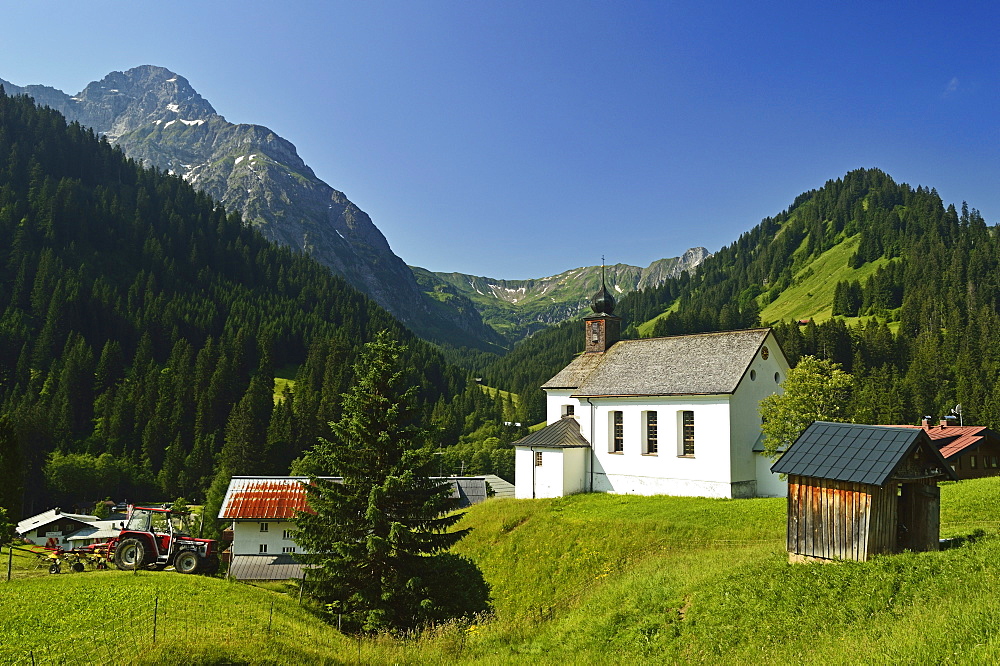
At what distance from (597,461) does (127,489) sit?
3183 inches

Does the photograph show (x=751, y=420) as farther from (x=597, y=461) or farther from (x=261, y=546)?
(x=261, y=546)

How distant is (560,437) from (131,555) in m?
24.6

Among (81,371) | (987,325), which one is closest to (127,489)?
(81,371)

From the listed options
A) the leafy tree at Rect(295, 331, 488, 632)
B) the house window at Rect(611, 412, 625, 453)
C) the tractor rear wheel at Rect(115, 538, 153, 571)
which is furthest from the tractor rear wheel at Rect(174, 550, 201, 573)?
the house window at Rect(611, 412, 625, 453)

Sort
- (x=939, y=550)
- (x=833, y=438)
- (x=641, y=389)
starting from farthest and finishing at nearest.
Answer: (x=641, y=389), (x=833, y=438), (x=939, y=550)

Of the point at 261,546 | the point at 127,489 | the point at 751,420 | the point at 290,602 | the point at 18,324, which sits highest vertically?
the point at 18,324

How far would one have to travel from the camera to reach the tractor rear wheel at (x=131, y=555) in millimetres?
25734

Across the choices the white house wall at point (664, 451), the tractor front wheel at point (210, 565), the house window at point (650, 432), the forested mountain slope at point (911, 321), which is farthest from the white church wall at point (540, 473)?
the forested mountain slope at point (911, 321)

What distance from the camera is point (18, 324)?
121 meters

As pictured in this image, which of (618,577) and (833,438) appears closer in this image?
(833,438)

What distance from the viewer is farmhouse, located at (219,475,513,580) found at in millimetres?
40938

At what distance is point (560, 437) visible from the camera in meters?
41.2

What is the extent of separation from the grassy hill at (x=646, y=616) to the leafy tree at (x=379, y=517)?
64.8 inches

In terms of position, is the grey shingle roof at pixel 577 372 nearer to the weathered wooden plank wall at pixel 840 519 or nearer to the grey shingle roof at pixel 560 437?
the grey shingle roof at pixel 560 437
